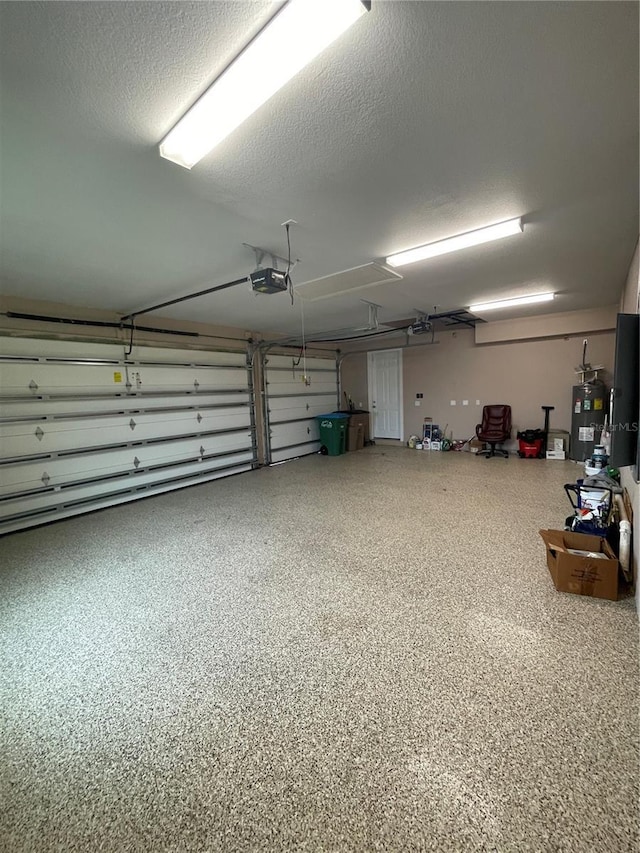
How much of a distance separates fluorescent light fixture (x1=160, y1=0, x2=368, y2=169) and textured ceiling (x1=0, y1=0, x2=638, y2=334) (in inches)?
1.9

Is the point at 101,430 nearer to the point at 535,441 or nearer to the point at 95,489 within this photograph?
the point at 95,489

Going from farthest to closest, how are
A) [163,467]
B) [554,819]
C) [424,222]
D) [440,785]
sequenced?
[163,467] < [424,222] < [440,785] < [554,819]

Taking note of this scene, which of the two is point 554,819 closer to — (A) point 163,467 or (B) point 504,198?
(B) point 504,198

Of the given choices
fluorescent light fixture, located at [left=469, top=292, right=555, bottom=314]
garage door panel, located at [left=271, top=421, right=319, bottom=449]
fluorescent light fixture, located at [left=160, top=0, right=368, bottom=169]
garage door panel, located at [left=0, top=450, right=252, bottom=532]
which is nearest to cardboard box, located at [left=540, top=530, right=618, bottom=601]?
fluorescent light fixture, located at [left=160, top=0, right=368, bottom=169]

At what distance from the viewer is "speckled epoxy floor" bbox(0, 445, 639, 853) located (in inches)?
44.6

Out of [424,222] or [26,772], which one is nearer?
[26,772]

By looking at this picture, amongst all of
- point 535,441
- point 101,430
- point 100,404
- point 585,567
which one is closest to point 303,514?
point 585,567

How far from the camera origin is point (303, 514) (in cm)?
405

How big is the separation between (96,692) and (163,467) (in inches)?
153

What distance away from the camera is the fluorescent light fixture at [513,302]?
482 cm

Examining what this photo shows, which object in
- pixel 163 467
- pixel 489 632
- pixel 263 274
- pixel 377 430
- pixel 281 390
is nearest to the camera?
pixel 489 632

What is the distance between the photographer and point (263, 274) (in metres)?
2.66

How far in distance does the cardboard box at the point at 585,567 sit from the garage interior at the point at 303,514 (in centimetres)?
14

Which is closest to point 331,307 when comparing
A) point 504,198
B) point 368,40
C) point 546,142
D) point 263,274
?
point 263,274
